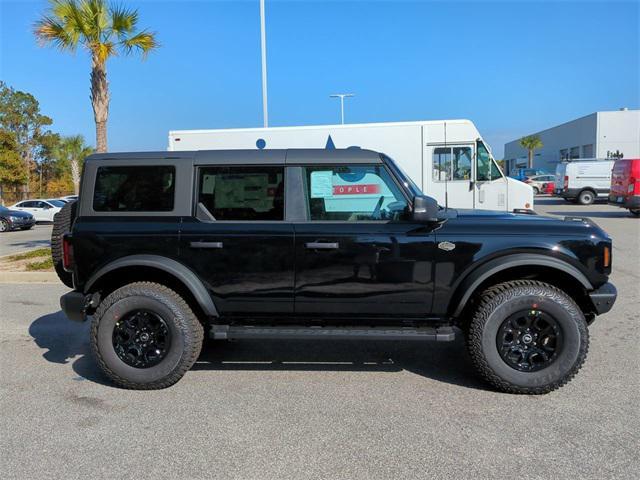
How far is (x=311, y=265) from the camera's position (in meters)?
4.02

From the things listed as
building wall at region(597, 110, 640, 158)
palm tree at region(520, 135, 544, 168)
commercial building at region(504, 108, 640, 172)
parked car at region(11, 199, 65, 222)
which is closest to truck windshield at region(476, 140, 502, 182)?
parked car at region(11, 199, 65, 222)

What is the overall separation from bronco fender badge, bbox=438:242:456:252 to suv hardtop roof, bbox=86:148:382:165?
2.75ft

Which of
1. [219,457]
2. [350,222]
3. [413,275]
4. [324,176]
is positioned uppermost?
[324,176]

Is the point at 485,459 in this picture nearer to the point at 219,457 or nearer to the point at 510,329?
the point at 510,329

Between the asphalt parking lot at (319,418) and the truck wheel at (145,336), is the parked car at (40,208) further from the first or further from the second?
the truck wheel at (145,336)

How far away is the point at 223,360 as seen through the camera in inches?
190

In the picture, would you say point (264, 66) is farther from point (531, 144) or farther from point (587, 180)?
point (531, 144)

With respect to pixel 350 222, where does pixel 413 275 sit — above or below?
below

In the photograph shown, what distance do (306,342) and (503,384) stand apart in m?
2.14

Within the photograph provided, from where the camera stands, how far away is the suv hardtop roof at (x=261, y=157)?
415 cm

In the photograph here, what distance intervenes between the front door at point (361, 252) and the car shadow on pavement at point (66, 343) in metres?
2.02

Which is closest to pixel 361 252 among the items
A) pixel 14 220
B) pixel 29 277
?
pixel 29 277

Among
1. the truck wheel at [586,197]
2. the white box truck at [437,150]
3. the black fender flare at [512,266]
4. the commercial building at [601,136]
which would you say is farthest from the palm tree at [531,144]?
the black fender flare at [512,266]

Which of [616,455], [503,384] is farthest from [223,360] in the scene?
[616,455]
